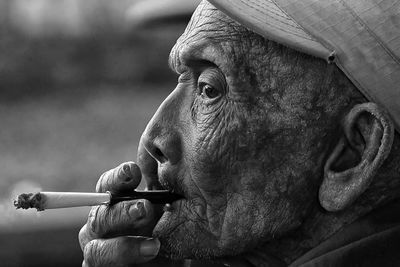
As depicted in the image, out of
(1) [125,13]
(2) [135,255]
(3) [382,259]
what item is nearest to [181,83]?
(2) [135,255]

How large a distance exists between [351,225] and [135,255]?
51cm

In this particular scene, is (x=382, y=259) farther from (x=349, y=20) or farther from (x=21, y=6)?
(x=21, y=6)

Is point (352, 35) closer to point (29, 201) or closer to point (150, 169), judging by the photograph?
point (150, 169)

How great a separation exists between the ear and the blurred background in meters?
3.64

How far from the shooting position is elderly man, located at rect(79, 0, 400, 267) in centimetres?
240

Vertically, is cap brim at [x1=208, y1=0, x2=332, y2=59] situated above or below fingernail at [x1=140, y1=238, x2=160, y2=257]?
above

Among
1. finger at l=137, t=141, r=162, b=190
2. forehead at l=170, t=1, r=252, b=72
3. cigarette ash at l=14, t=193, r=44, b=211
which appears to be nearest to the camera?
cigarette ash at l=14, t=193, r=44, b=211

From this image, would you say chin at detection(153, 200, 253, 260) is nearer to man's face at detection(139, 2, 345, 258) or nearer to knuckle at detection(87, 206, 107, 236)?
man's face at detection(139, 2, 345, 258)

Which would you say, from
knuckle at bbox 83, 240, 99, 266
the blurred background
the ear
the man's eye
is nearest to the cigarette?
knuckle at bbox 83, 240, 99, 266

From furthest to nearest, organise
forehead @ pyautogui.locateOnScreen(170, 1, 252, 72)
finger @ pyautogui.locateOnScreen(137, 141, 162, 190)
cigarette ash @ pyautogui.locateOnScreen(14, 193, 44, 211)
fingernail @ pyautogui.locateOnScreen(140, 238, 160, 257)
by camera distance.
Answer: finger @ pyautogui.locateOnScreen(137, 141, 162, 190) < fingernail @ pyautogui.locateOnScreen(140, 238, 160, 257) < forehead @ pyautogui.locateOnScreen(170, 1, 252, 72) < cigarette ash @ pyautogui.locateOnScreen(14, 193, 44, 211)

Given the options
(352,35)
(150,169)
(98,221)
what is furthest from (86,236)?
(352,35)

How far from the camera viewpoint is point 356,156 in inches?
96.4

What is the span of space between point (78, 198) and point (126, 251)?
8.3 inches

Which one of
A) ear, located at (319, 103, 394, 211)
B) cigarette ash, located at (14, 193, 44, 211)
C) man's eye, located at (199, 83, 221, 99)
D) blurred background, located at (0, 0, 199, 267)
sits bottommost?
ear, located at (319, 103, 394, 211)
